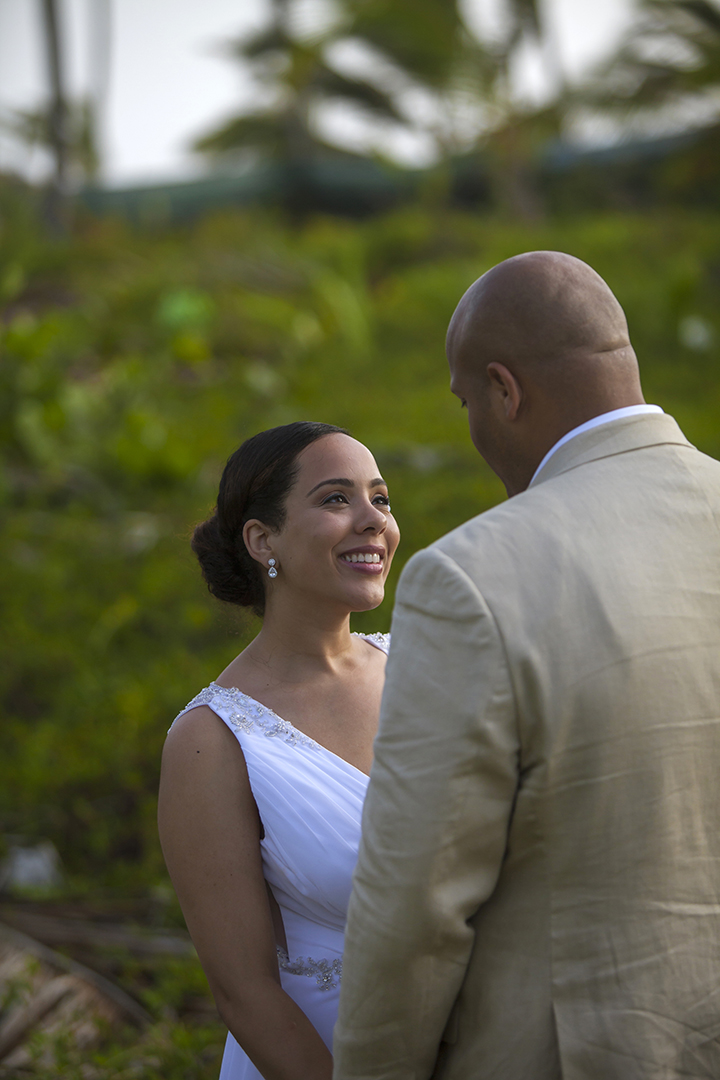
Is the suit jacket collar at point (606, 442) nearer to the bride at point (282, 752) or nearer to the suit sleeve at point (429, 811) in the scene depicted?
the suit sleeve at point (429, 811)

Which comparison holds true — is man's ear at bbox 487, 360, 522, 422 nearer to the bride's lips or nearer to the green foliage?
the bride's lips

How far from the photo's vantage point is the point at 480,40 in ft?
51.9

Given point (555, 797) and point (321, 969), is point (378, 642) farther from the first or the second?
point (555, 797)

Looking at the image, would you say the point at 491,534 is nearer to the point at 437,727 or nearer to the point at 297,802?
the point at 437,727

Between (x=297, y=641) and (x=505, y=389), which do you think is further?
(x=297, y=641)

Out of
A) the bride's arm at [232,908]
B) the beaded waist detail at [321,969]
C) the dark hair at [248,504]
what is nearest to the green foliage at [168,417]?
the dark hair at [248,504]

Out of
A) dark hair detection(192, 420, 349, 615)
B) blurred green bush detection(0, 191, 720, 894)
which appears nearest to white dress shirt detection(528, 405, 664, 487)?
dark hair detection(192, 420, 349, 615)

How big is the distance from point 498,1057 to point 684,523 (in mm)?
803

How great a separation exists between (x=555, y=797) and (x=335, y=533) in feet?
2.89

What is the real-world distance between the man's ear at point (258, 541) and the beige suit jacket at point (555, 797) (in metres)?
0.87

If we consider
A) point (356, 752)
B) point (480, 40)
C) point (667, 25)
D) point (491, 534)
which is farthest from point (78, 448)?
point (480, 40)

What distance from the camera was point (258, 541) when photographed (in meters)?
2.21

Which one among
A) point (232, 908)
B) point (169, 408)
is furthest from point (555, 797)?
point (169, 408)

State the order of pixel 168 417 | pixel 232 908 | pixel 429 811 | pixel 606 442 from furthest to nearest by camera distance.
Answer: pixel 168 417, pixel 232 908, pixel 606 442, pixel 429 811
